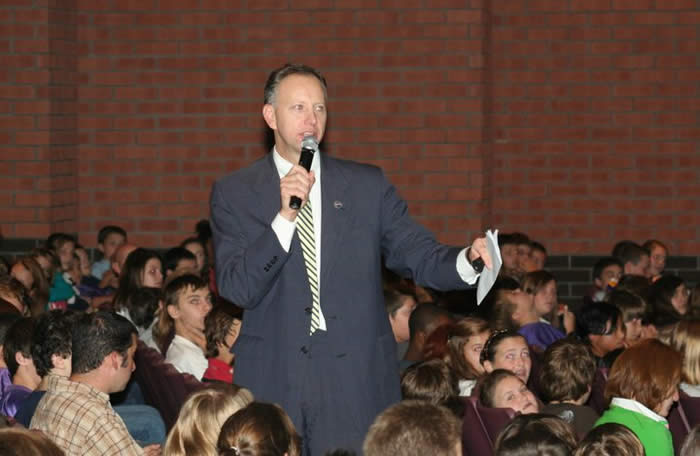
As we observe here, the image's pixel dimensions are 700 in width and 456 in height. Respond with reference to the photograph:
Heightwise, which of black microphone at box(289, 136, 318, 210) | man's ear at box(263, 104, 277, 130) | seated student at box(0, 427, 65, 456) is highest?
man's ear at box(263, 104, 277, 130)

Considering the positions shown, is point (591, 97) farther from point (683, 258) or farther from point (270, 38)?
point (270, 38)

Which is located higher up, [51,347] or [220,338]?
[51,347]

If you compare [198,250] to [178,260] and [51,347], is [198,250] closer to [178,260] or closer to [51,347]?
[178,260]

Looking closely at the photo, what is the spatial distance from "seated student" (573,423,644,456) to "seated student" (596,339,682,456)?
117cm

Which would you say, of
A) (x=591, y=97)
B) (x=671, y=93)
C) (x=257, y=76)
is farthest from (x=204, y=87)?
(x=671, y=93)

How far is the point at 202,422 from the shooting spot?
354 cm

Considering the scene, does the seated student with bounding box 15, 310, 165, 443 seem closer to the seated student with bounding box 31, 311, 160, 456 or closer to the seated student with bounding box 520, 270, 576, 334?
the seated student with bounding box 31, 311, 160, 456

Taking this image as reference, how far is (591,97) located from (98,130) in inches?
176

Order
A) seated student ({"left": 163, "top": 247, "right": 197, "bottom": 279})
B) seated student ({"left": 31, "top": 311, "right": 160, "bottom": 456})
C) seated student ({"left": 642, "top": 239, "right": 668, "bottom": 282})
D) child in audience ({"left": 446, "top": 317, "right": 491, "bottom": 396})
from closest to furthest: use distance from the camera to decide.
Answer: seated student ({"left": 31, "top": 311, "right": 160, "bottom": 456}), child in audience ({"left": 446, "top": 317, "right": 491, "bottom": 396}), seated student ({"left": 163, "top": 247, "right": 197, "bottom": 279}), seated student ({"left": 642, "top": 239, "right": 668, "bottom": 282})

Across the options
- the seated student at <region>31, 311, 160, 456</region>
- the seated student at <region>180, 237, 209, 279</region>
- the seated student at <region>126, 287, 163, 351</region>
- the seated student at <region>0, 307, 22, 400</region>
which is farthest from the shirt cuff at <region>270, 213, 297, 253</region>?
the seated student at <region>180, 237, 209, 279</region>

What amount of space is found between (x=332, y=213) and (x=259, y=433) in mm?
692

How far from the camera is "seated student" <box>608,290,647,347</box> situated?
24.2ft

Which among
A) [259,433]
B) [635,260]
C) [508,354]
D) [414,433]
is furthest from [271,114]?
[635,260]

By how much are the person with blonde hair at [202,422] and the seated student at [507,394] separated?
1647mm
